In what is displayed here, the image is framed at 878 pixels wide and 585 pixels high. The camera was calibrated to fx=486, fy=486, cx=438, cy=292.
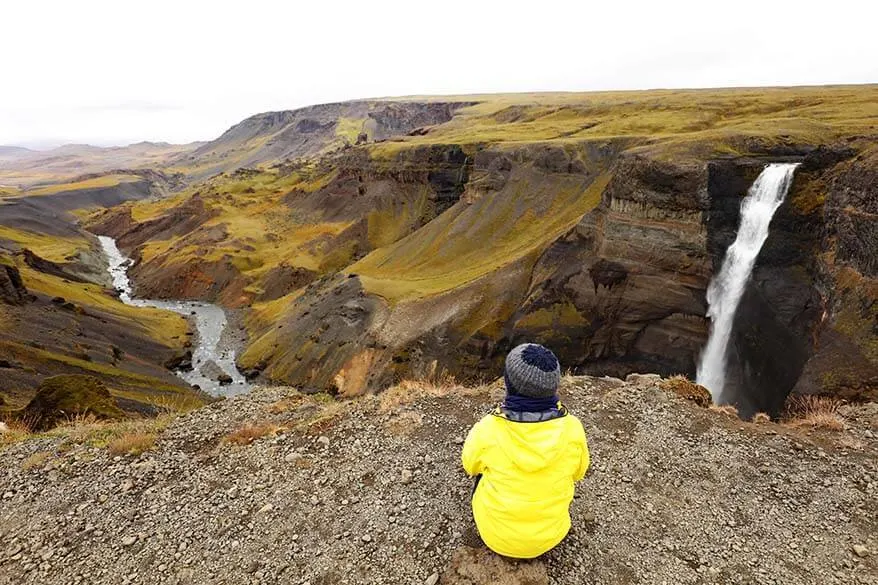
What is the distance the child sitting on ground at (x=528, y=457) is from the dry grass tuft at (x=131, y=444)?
6612 millimetres

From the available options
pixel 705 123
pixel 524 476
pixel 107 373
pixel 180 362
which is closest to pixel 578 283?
pixel 705 123

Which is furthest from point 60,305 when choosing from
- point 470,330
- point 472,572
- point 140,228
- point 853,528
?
point 140,228

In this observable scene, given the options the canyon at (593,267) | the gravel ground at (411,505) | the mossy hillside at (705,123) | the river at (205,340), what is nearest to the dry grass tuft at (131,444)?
the gravel ground at (411,505)

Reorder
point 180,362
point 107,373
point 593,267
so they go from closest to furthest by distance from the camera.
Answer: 1. point 593,267
2. point 107,373
3. point 180,362

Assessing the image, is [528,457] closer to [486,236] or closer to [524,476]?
[524,476]

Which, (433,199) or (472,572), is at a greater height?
(472,572)

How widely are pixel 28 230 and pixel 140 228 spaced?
17.9 metres

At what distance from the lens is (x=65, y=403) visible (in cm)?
1228

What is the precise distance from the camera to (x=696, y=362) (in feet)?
83.0

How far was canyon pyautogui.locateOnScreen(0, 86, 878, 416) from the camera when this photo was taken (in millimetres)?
21312

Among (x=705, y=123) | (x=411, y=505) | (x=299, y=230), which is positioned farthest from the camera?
(x=299, y=230)

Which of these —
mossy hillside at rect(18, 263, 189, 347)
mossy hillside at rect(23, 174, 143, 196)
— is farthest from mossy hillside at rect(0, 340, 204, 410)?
mossy hillside at rect(23, 174, 143, 196)

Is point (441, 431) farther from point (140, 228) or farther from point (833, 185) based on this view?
point (140, 228)

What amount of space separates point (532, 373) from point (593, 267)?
83.0 feet
